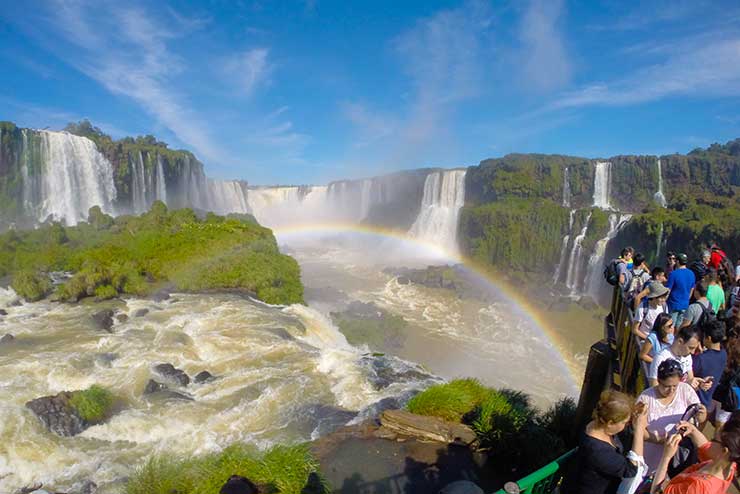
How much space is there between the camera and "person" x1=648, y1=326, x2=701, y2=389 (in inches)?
152

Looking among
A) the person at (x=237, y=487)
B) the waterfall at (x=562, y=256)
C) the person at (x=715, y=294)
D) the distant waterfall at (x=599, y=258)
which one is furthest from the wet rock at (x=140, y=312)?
the waterfall at (x=562, y=256)

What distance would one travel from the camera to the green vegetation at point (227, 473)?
536 centimetres

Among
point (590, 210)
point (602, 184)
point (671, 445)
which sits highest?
point (602, 184)

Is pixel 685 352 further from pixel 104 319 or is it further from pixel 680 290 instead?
pixel 104 319

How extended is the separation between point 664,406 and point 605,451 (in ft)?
2.58

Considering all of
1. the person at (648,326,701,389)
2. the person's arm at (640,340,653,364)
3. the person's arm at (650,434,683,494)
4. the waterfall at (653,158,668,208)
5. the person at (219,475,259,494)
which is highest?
the waterfall at (653,158,668,208)

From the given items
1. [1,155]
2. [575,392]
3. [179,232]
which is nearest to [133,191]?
[1,155]

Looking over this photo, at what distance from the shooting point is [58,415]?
341 inches

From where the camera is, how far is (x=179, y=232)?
85.3ft

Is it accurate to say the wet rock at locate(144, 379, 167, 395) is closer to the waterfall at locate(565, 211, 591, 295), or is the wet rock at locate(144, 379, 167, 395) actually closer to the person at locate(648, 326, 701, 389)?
the person at locate(648, 326, 701, 389)

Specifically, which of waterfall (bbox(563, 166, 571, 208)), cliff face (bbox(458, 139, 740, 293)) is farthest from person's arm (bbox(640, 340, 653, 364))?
waterfall (bbox(563, 166, 571, 208))

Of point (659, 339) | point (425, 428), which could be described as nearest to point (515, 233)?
point (425, 428)

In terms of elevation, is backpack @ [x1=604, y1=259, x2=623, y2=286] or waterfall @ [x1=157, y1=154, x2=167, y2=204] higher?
waterfall @ [x1=157, y1=154, x2=167, y2=204]

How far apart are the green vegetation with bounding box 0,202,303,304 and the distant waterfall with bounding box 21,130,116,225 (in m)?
9.27
